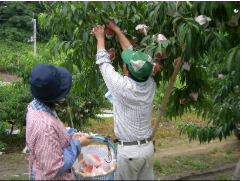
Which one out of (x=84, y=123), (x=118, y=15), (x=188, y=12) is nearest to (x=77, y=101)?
(x=84, y=123)

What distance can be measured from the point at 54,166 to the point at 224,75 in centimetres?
279

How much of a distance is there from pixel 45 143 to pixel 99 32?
1.24m

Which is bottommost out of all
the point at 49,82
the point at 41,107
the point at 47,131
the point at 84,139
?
the point at 84,139

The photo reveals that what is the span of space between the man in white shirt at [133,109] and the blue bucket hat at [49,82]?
59 centimetres

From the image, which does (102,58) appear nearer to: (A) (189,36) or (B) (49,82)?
(A) (189,36)

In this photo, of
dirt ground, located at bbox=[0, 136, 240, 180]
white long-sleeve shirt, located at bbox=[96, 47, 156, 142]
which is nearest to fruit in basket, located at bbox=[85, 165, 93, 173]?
white long-sleeve shirt, located at bbox=[96, 47, 156, 142]

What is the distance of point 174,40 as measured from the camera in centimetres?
258

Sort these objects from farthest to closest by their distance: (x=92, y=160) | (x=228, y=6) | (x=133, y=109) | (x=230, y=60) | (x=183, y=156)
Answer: (x=183, y=156)
(x=133, y=109)
(x=92, y=160)
(x=228, y=6)
(x=230, y=60)

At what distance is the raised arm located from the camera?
2775mm

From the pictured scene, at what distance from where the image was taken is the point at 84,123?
6832 mm

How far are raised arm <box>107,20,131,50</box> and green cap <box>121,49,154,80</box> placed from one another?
1.19ft

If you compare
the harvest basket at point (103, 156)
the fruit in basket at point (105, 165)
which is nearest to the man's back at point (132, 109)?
the harvest basket at point (103, 156)

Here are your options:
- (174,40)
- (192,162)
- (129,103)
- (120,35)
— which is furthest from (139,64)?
(192,162)

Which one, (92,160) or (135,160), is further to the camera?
(135,160)
